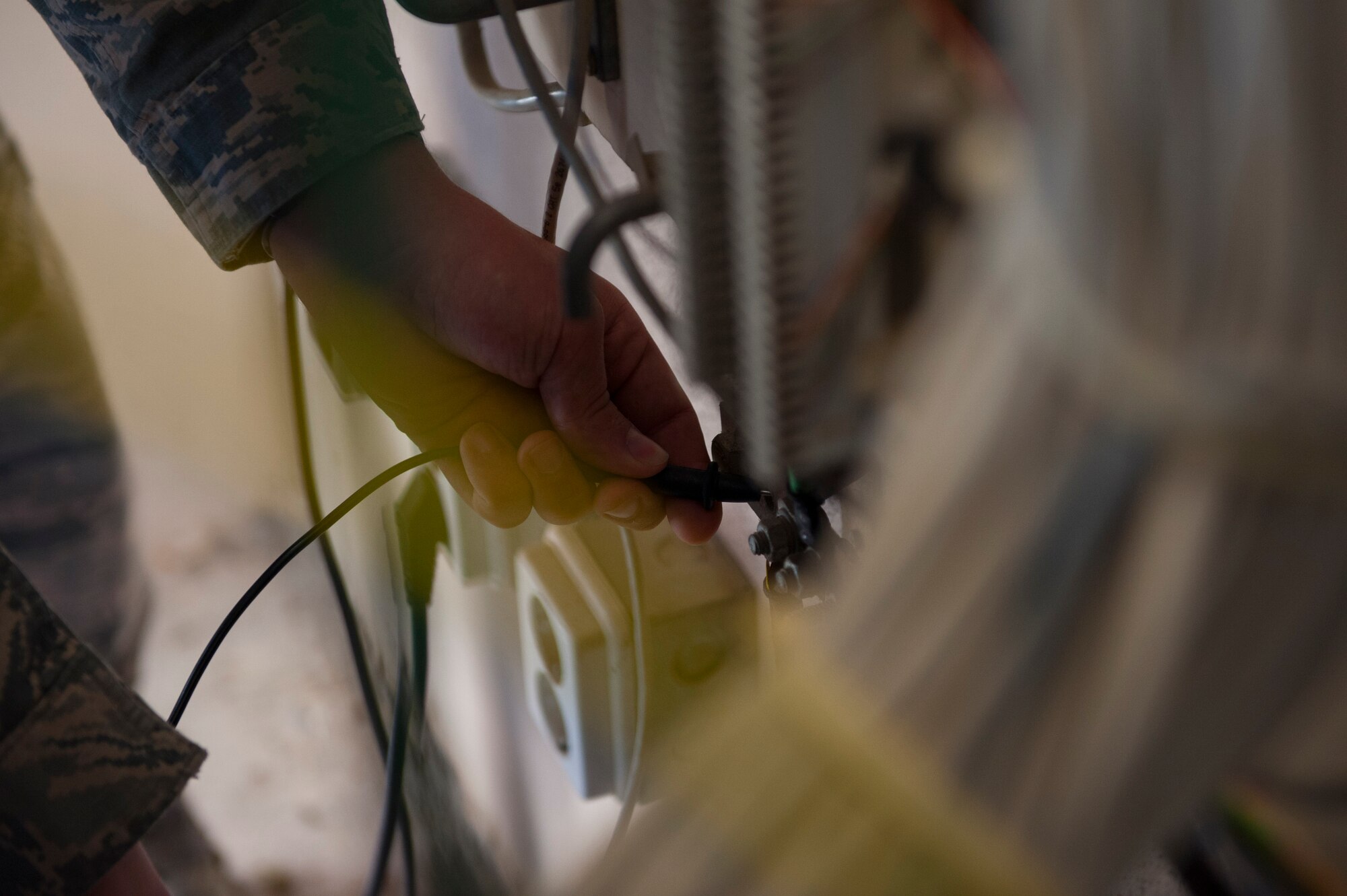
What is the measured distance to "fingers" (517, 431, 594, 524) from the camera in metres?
0.51

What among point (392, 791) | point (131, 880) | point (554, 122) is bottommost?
point (392, 791)

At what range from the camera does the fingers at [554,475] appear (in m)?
0.51

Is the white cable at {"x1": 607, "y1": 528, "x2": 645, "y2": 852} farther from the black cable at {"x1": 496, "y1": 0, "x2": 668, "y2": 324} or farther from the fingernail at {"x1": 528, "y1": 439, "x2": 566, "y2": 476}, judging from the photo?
the black cable at {"x1": 496, "y1": 0, "x2": 668, "y2": 324}

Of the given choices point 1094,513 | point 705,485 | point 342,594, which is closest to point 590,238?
point 1094,513

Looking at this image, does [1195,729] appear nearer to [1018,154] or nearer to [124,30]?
[1018,154]

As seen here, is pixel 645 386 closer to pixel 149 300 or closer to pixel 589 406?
pixel 589 406

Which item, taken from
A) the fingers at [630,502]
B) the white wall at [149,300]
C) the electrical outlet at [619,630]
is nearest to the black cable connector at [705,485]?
the fingers at [630,502]

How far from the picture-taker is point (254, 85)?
52 cm

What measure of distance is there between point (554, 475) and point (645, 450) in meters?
0.06

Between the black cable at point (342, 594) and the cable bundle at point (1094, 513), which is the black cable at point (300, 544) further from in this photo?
the cable bundle at point (1094, 513)

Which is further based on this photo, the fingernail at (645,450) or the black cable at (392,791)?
the black cable at (392,791)

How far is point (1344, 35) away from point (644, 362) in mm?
437

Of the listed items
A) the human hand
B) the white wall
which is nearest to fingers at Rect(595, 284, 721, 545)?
the human hand

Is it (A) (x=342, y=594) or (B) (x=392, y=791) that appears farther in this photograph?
(A) (x=342, y=594)
